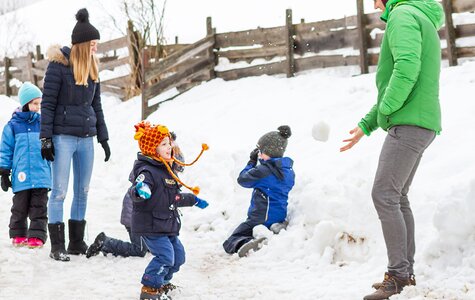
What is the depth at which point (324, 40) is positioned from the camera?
14.1 meters

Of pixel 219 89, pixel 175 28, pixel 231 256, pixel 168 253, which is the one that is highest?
pixel 175 28

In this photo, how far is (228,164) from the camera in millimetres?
8891

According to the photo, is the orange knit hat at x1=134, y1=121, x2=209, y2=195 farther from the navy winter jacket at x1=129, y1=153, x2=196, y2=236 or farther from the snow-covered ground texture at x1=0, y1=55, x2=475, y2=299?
the snow-covered ground texture at x1=0, y1=55, x2=475, y2=299

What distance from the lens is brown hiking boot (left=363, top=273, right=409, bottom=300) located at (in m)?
4.24

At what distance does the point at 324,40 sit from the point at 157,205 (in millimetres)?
9930

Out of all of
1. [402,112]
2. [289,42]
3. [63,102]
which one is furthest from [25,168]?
[289,42]

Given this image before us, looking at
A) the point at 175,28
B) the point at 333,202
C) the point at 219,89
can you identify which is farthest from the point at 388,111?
the point at 175,28

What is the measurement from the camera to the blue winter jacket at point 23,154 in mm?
6547

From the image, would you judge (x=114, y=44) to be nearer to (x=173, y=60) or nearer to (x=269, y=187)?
(x=173, y=60)

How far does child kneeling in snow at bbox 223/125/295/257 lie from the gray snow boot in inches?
9.1

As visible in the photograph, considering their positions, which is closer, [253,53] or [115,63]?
[253,53]

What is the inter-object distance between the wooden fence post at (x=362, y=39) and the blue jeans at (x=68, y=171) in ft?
26.3

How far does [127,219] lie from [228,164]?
2737mm

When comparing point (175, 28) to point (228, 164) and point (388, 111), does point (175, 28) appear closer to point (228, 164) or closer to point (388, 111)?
point (228, 164)
